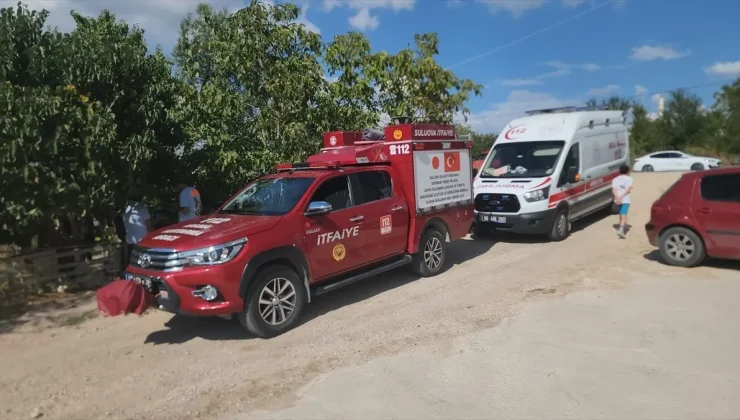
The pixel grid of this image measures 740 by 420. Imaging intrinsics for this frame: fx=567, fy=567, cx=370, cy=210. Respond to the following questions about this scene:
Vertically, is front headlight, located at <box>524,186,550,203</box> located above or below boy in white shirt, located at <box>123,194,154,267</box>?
below

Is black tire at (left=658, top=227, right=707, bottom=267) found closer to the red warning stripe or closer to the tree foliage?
the red warning stripe

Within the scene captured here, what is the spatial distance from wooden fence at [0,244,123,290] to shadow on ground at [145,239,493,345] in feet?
7.53

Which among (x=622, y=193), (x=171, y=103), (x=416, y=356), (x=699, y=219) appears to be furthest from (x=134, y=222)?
(x=622, y=193)

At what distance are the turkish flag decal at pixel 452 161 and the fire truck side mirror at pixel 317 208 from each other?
3.21 metres

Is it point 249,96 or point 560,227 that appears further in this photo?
point 560,227

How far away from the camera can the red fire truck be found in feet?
19.0

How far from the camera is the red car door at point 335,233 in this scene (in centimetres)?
679

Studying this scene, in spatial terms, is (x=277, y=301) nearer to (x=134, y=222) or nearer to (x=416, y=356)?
(x=416, y=356)

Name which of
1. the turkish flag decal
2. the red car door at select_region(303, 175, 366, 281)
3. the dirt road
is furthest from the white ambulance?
the red car door at select_region(303, 175, 366, 281)

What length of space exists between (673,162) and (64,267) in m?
36.6

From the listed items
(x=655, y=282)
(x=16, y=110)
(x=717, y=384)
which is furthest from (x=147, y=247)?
(x=655, y=282)

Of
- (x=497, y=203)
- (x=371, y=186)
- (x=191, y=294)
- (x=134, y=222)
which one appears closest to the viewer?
(x=191, y=294)

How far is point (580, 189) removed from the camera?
12.7 m

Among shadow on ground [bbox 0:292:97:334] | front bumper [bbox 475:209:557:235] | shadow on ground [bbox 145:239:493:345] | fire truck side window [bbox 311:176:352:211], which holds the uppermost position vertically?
fire truck side window [bbox 311:176:352:211]
